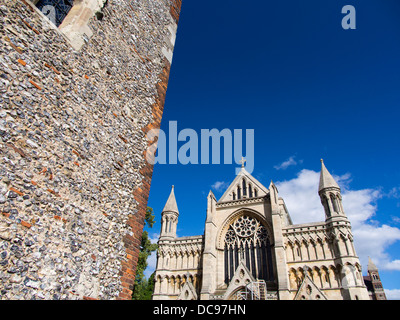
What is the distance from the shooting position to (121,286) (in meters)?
3.96

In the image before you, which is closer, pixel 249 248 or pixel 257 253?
pixel 257 253

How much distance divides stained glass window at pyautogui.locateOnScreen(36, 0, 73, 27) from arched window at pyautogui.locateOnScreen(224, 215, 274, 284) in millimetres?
21141

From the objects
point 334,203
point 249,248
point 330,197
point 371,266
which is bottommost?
point 249,248

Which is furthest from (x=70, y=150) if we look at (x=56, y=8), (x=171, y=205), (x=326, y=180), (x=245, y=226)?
(x=171, y=205)

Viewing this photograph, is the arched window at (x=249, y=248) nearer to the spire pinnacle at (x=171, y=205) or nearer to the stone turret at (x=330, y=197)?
the stone turret at (x=330, y=197)

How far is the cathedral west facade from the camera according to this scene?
19.2 m

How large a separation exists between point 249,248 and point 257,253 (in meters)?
0.85

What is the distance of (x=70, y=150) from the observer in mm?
3758

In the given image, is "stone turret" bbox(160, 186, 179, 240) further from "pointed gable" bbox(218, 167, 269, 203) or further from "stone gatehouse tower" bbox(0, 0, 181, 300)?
"stone gatehouse tower" bbox(0, 0, 181, 300)

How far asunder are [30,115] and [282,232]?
73.5 feet

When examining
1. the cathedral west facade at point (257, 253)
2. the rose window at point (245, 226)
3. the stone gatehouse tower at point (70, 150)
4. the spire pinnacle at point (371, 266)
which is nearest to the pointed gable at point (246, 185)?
the cathedral west facade at point (257, 253)

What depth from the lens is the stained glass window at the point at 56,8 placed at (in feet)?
14.7

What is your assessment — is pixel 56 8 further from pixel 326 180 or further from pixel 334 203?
pixel 326 180

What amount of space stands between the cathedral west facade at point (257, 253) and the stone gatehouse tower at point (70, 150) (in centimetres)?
1807
